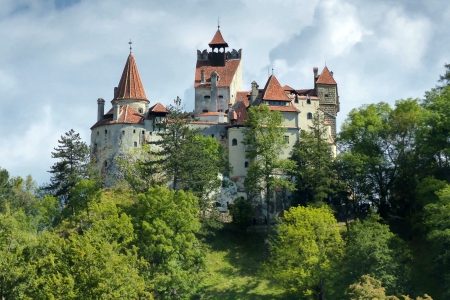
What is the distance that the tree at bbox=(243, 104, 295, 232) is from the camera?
218 feet

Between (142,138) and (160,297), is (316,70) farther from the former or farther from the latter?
(160,297)

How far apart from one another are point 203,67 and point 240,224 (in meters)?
25.6

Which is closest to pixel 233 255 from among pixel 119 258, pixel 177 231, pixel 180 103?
pixel 177 231

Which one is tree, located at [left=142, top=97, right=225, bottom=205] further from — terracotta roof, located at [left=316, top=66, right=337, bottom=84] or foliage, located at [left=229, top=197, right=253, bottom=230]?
terracotta roof, located at [left=316, top=66, right=337, bottom=84]

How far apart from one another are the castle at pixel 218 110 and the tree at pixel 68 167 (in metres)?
6.75

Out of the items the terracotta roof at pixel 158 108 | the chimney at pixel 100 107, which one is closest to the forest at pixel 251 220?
the terracotta roof at pixel 158 108

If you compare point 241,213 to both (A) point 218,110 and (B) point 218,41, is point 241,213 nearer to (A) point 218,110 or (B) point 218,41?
(A) point 218,110

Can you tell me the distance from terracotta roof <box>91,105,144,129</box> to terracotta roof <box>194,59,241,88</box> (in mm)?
9260

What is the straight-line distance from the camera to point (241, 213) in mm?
66438

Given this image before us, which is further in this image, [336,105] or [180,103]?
[336,105]

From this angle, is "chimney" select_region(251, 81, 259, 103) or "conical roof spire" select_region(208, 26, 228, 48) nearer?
"chimney" select_region(251, 81, 259, 103)

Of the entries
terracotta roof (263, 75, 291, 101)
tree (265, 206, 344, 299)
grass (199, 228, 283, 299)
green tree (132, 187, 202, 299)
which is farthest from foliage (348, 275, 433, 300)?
terracotta roof (263, 75, 291, 101)

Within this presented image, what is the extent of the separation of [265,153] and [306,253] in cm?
1382

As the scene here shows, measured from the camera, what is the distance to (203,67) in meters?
86.8
